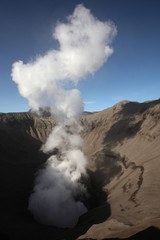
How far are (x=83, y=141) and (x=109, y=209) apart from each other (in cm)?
2951

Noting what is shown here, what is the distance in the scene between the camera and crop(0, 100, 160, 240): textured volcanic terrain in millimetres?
10375

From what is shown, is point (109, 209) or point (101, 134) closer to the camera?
point (109, 209)

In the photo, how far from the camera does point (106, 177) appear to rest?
76.5 ft

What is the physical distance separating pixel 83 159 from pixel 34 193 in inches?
446

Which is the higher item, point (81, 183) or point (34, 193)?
point (34, 193)

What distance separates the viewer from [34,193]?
62.4 feet

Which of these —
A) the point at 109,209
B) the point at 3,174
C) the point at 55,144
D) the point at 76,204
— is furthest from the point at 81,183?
the point at 55,144

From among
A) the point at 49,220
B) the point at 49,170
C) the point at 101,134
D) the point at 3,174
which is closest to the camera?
the point at 49,220

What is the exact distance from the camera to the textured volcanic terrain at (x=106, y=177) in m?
10.4

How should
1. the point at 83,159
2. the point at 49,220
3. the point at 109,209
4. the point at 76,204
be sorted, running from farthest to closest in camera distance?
the point at 83,159 < the point at 76,204 < the point at 49,220 < the point at 109,209

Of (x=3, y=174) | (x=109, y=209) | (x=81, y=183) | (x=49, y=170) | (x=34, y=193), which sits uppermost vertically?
(x=3, y=174)

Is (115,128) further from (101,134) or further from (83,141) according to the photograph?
(83,141)

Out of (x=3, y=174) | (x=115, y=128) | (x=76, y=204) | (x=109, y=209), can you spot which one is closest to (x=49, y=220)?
(x=76, y=204)

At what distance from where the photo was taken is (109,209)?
14.0 metres
